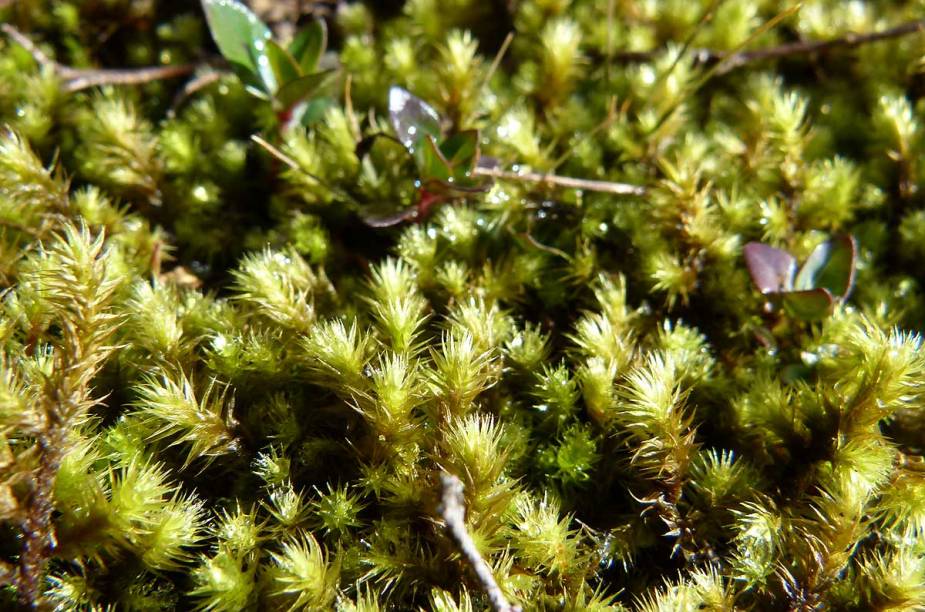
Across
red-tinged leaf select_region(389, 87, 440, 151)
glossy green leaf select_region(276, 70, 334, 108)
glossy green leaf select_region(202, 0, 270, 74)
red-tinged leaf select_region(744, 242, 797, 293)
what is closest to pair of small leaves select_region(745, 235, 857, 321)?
red-tinged leaf select_region(744, 242, 797, 293)

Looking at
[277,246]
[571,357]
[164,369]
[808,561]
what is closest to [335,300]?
[277,246]

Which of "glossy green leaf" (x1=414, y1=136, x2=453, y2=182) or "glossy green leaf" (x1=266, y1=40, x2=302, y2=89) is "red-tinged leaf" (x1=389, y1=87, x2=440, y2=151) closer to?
"glossy green leaf" (x1=414, y1=136, x2=453, y2=182)

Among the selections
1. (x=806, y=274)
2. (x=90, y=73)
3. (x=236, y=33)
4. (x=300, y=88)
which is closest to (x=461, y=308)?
(x=300, y=88)

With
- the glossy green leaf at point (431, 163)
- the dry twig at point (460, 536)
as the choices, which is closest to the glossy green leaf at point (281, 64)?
the glossy green leaf at point (431, 163)

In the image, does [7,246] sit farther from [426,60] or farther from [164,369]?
[426,60]

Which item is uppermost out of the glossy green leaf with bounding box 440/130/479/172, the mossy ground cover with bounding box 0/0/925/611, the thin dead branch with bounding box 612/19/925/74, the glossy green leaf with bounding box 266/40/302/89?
the thin dead branch with bounding box 612/19/925/74

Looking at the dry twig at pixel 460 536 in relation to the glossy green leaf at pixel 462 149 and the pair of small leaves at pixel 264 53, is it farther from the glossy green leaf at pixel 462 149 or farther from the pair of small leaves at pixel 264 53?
the pair of small leaves at pixel 264 53
